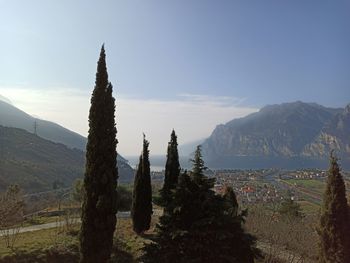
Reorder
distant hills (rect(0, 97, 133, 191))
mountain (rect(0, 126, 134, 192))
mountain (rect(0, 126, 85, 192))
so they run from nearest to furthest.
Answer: mountain (rect(0, 126, 85, 192))
mountain (rect(0, 126, 134, 192))
distant hills (rect(0, 97, 133, 191))

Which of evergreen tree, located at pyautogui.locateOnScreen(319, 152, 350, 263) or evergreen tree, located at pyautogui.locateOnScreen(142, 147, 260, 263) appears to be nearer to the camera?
evergreen tree, located at pyautogui.locateOnScreen(142, 147, 260, 263)

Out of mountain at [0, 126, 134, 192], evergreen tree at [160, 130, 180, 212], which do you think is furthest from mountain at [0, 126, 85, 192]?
evergreen tree at [160, 130, 180, 212]

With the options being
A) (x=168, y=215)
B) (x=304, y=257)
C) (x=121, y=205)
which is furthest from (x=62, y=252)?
(x=121, y=205)

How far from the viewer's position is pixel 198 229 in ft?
40.0

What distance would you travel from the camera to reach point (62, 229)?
26.0 metres

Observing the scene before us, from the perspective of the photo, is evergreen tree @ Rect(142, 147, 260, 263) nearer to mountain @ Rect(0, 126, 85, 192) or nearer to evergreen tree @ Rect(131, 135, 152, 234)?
evergreen tree @ Rect(131, 135, 152, 234)

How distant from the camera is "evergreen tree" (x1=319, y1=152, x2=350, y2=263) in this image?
18047mm

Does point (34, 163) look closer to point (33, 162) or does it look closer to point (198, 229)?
point (33, 162)

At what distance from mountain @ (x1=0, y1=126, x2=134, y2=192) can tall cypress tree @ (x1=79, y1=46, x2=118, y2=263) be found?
61634 millimetres

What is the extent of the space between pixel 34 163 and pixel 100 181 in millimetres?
104561

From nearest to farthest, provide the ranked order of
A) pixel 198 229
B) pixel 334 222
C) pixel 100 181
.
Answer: pixel 198 229, pixel 100 181, pixel 334 222

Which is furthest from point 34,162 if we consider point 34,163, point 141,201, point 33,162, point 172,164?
point 141,201

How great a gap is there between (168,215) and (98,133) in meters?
5.89

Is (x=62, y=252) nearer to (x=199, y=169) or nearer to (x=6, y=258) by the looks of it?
(x=6, y=258)
